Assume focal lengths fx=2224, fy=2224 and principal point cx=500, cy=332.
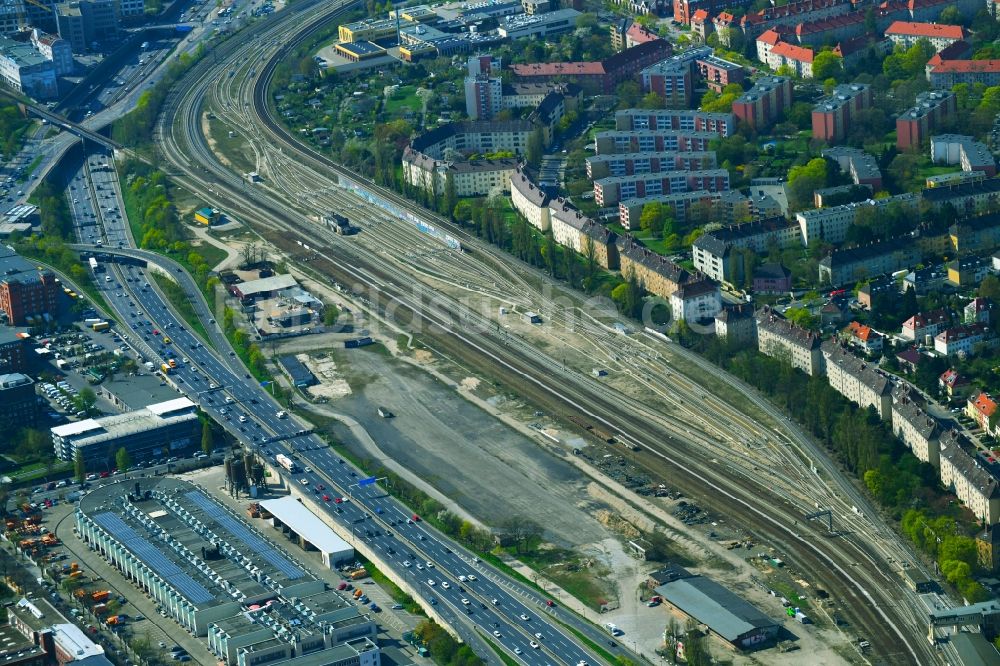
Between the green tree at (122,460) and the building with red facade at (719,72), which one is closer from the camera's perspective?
the green tree at (122,460)

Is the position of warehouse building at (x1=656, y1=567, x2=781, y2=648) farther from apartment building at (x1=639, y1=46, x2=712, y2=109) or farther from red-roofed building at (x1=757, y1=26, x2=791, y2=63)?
red-roofed building at (x1=757, y1=26, x2=791, y2=63)

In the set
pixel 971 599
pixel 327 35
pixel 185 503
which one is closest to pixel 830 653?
pixel 971 599

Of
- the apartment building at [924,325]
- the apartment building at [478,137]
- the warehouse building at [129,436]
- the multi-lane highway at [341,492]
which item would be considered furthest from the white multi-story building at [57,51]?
the apartment building at [924,325]

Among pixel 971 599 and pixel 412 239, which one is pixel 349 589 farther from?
pixel 412 239

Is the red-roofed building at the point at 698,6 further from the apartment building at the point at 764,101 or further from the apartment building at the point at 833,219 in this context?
the apartment building at the point at 833,219

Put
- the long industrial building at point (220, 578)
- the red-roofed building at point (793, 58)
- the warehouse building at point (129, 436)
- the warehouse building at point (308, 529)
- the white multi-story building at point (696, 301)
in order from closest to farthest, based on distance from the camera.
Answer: the long industrial building at point (220, 578) < the warehouse building at point (308, 529) < the warehouse building at point (129, 436) < the white multi-story building at point (696, 301) < the red-roofed building at point (793, 58)

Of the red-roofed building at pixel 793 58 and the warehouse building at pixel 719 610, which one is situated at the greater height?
the red-roofed building at pixel 793 58

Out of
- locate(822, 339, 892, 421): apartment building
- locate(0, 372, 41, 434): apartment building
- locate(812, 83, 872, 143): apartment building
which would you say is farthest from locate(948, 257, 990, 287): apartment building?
locate(0, 372, 41, 434): apartment building

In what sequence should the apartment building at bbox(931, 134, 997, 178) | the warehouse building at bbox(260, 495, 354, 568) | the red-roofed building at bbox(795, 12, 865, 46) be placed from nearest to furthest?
the warehouse building at bbox(260, 495, 354, 568) < the apartment building at bbox(931, 134, 997, 178) < the red-roofed building at bbox(795, 12, 865, 46)
